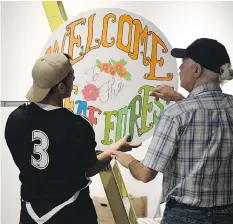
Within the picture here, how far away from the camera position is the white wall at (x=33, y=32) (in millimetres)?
3410

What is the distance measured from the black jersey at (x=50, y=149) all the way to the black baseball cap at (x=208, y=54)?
0.50 metres

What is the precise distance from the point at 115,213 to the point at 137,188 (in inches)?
62.2

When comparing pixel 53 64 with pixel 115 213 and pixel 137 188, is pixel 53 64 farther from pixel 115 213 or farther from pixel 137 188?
pixel 137 188

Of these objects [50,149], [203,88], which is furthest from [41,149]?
[203,88]

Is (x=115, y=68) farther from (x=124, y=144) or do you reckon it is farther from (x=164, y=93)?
(x=124, y=144)

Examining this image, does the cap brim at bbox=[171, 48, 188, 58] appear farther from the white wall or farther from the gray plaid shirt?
the white wall

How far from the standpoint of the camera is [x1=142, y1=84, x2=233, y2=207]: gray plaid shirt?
5.11 feet

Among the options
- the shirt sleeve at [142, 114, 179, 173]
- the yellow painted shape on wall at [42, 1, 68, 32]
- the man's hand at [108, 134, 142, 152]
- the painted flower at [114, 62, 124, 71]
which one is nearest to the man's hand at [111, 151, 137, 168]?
the man's hand at [108, 134, 142, 152]

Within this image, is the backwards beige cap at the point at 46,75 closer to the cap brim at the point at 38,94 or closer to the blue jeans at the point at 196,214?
the cap brim at the point at 38,94

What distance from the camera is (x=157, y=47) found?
216 centimetres

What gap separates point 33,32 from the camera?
349 centimetres

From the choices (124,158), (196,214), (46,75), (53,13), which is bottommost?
(196,214)

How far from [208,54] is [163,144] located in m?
0.40

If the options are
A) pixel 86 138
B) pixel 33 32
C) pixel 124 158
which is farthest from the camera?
pixel 33 32
